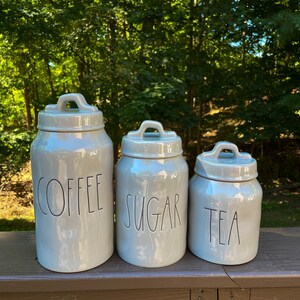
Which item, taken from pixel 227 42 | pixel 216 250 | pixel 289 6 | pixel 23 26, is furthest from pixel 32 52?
pixel 216 250

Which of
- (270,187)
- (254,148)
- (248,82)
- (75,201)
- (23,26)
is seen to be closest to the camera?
(75,201)

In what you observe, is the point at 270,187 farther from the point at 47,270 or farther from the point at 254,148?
the point at 47,270

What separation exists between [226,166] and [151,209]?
19cm

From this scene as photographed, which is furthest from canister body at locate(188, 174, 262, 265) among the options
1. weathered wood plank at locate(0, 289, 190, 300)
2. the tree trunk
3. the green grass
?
the tree trunk

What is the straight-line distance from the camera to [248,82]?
3764 mm

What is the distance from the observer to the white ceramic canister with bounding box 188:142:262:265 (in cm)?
77

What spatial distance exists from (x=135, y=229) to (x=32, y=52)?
352 centimetres

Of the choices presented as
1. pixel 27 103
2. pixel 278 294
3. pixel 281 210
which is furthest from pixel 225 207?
pixel 27 103

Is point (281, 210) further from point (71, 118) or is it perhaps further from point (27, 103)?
point (27, 103)

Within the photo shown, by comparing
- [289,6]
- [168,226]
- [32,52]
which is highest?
[289,6]

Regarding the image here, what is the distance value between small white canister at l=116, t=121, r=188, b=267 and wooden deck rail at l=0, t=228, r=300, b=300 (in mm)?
41

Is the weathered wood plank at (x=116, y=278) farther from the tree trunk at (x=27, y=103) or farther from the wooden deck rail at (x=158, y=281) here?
the tree trunk at (x=27, y=103)

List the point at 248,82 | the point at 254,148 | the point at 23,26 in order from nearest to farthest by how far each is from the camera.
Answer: the point at 23,26 → the point at 248,82 → the point at 254,148

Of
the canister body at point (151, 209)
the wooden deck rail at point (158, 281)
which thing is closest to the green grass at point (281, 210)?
the wooden deck rail at point (158, 281)
